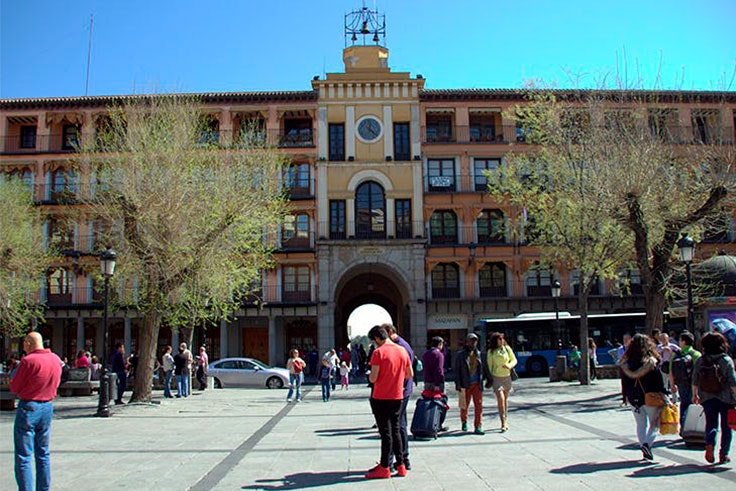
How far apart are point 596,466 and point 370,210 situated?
30.0m

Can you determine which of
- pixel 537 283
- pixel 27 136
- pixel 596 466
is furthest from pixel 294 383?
pixel 27 136

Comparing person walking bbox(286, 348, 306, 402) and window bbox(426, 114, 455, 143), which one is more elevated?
window bbox(426, 114, 455, 143)

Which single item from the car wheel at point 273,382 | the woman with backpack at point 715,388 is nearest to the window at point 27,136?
the car wheel at point 273,382

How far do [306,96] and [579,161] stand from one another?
809 inches

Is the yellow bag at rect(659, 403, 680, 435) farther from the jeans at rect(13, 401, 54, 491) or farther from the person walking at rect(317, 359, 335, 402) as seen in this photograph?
the person walking at rect(317, 359, 335, 402)

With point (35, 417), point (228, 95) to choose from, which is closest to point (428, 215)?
point (228, 95)

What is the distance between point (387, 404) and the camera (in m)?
7.64

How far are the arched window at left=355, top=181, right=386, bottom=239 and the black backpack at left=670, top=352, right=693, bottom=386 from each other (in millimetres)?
27442

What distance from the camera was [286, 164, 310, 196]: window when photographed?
37950 millimetres

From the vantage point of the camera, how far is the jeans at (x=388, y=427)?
7.61m

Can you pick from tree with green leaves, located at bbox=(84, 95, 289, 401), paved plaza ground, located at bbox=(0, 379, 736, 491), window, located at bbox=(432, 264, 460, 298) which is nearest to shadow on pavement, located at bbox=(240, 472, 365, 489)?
paved plaza ground, located at bbox=(0, 379, 736, 491)

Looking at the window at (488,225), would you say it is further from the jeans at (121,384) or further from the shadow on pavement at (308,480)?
the shadow on pavement at (308,480)

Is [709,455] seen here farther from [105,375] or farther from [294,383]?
[294,383]

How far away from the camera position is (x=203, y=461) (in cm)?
905
